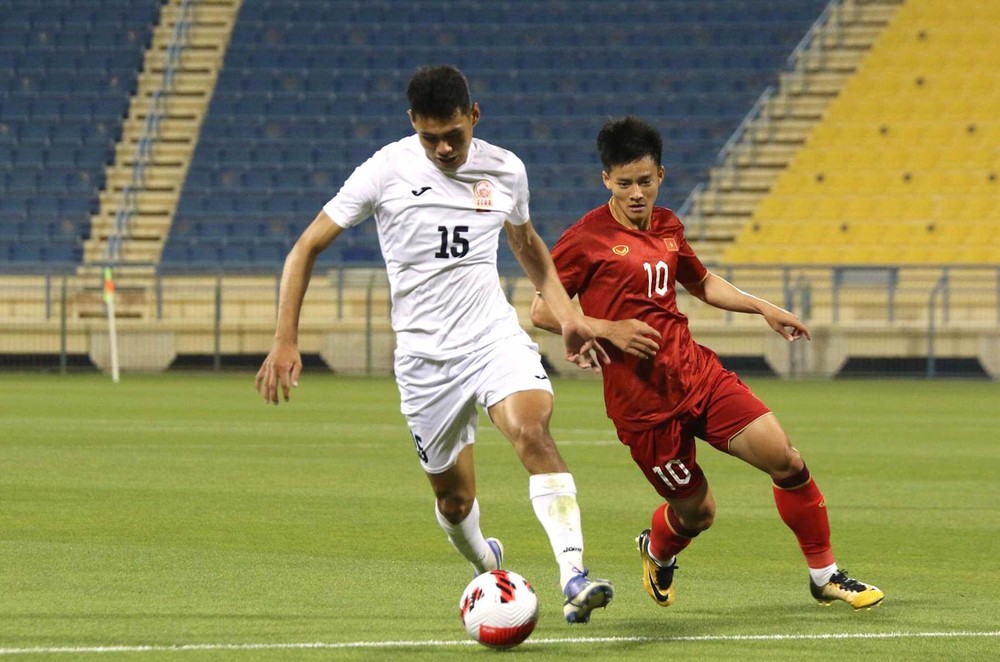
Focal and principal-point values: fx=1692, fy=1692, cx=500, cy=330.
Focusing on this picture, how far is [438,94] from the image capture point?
20.5ft

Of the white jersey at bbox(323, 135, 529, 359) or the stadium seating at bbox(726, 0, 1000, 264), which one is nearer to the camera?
the white jersey at bbox(323, 135, 529, 359)

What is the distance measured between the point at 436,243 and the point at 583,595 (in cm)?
148

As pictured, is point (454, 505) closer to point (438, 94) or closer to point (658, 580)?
point (658, 580)

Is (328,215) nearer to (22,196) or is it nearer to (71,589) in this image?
(71,589)

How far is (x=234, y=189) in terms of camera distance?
33531 mm

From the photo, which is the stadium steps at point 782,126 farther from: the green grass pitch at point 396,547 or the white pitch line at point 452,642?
the white pitch line at point 452,642

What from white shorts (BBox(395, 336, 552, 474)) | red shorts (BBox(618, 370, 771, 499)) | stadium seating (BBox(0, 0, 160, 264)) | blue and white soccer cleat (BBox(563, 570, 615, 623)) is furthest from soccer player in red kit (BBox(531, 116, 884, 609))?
stadium seating (BBox(0, 0, 160, 264))

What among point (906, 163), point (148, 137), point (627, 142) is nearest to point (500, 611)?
point (627, 142)

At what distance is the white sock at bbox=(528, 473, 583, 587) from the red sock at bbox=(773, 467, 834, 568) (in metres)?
1.12

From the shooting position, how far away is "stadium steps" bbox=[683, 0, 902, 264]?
31.7 metres

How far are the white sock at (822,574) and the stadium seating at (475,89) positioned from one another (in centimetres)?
2538

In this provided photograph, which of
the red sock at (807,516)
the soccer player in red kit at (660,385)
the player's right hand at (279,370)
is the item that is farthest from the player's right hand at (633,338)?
the player's right hand at (279,370)

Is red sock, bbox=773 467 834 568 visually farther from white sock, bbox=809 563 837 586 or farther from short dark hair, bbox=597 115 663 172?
short dark hair, bbox=597 115 663 172

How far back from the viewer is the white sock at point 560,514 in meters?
6.08
